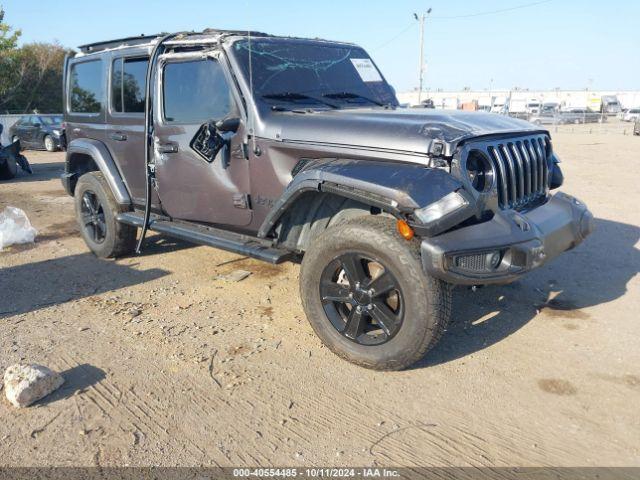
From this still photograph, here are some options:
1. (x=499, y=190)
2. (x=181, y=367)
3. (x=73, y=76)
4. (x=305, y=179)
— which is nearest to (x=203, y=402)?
(x=181, y=367)

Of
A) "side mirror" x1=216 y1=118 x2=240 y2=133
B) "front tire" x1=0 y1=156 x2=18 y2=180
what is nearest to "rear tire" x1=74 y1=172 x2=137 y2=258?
"side mirror" x1=216 y1=118 x2=240 y2=133

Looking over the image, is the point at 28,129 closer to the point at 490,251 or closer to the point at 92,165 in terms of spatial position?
the point at 92,165

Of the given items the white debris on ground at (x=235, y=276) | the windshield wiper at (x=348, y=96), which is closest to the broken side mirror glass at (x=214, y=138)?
the windshield wiper at (x=348, y=96)

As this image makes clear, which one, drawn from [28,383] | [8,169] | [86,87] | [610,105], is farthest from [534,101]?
[28,383]

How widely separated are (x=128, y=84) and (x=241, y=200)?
203cm

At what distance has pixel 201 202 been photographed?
174 inches

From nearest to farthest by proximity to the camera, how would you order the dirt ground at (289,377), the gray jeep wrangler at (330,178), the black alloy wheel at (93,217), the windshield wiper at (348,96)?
the dirt ground at (289,377), the gray jeep wrangler at (330,178), the windshield wiper at (348,96), the black alloy wheel at (93,217)

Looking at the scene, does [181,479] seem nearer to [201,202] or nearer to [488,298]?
[201,202]

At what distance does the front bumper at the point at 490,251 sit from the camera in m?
→ 2.90

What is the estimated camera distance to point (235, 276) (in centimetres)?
520

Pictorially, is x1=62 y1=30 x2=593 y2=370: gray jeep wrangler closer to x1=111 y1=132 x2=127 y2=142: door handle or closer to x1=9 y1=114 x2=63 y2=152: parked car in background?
x1=111 y1=132 x2=127 y2=142: door handle

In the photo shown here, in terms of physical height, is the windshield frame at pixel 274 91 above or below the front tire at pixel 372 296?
above

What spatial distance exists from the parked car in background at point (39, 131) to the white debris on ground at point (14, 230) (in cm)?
1370

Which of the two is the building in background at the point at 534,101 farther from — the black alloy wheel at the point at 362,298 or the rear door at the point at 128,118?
the black alloy wheel at the point at 362,298
